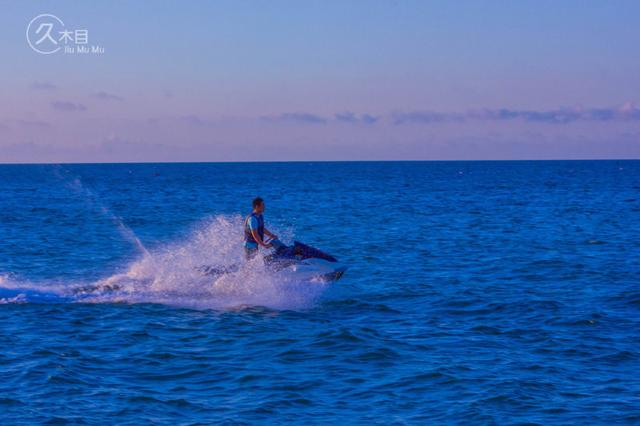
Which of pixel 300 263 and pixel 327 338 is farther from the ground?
pixel 300 263

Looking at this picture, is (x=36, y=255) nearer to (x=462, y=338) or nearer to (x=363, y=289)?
(x=363, y=289)

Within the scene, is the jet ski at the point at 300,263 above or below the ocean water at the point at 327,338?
above

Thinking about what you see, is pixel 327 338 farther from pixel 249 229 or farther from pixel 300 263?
pixel 249 229

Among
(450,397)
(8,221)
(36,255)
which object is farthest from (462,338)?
(8,221)

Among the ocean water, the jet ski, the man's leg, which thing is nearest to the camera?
the ocean water

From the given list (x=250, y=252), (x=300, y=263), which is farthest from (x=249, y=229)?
(x=300, y=263)

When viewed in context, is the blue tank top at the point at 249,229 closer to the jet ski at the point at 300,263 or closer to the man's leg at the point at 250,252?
the man's leg at the point at 250,252

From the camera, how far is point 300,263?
18469 mm

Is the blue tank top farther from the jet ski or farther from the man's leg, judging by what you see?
the jet ski

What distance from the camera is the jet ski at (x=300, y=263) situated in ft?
60.2

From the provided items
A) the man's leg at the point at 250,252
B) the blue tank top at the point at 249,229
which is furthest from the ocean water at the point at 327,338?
the blue tank top at the point at 249,229

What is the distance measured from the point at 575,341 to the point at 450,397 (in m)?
4.35

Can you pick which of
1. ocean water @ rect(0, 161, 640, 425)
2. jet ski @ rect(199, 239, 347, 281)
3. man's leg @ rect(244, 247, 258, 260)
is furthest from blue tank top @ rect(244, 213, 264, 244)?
ocean water @ rect(0, 161, 640, 425)

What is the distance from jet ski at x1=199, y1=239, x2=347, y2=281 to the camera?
18.3 m
